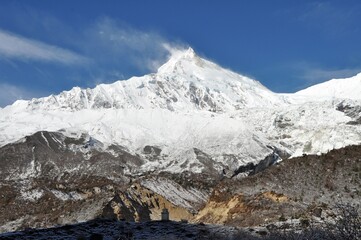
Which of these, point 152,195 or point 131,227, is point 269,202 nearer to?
point 131,227

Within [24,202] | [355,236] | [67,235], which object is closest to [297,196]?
[67,235]

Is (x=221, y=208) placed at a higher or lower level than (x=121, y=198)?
lower

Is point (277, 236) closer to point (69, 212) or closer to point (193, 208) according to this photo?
point (69, 212)

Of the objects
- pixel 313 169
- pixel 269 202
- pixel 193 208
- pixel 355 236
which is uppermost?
pixel 193 208

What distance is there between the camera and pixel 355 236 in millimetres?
15836

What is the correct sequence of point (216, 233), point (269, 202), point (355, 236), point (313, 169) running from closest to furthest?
point (355, 236)
point (216, 233)
point (269, 202)
point (313, 169)

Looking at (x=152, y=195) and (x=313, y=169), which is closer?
(x=313, y=169)

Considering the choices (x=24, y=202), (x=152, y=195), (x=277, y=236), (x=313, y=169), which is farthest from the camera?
(x=24, y=202)

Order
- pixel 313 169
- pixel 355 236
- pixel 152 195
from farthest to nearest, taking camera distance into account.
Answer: pixel 152 195, pixel 313 169, pixel 355 236

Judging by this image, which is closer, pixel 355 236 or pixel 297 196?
pixel 355 236

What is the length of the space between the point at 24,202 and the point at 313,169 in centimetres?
7925

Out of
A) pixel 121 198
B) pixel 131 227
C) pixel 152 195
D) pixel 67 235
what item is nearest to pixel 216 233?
pixel 131 227

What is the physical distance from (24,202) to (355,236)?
99248 mm

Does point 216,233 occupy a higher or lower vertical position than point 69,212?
lower
